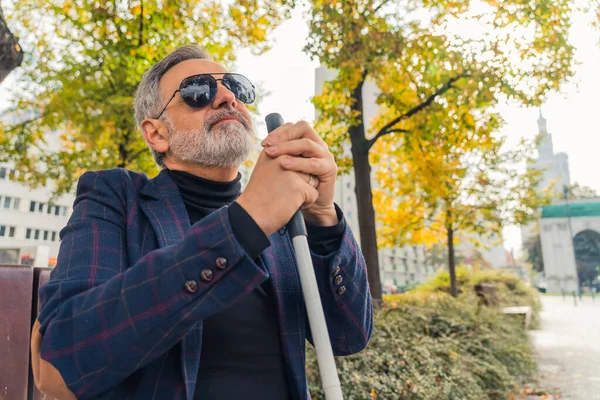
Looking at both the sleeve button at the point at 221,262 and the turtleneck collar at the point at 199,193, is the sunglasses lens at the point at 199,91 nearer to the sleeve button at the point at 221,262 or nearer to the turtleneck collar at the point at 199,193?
the turtleneck collar at the point at 199,193

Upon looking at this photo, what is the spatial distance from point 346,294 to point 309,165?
52 cm

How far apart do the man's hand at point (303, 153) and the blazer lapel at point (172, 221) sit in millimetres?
463

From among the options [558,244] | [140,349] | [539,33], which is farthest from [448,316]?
[558,244]

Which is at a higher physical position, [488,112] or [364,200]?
[488,112]

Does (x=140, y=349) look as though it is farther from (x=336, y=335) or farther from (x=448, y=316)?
(x=448, y=316)

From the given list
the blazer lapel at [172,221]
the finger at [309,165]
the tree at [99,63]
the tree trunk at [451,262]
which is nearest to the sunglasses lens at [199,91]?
the blazer lapel at [172,221]

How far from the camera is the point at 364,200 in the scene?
9.10 metres

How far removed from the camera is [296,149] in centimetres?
110

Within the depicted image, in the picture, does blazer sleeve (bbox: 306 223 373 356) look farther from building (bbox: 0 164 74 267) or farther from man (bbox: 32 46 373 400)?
building (bbox: 0 164 74 267)

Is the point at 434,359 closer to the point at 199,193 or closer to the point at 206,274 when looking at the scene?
the point at 199,193

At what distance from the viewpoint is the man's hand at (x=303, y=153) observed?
1.09 m

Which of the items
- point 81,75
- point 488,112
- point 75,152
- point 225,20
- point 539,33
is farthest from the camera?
point 75,152

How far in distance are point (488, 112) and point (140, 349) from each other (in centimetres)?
964

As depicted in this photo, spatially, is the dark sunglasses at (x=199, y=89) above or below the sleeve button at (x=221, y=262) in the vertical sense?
above
